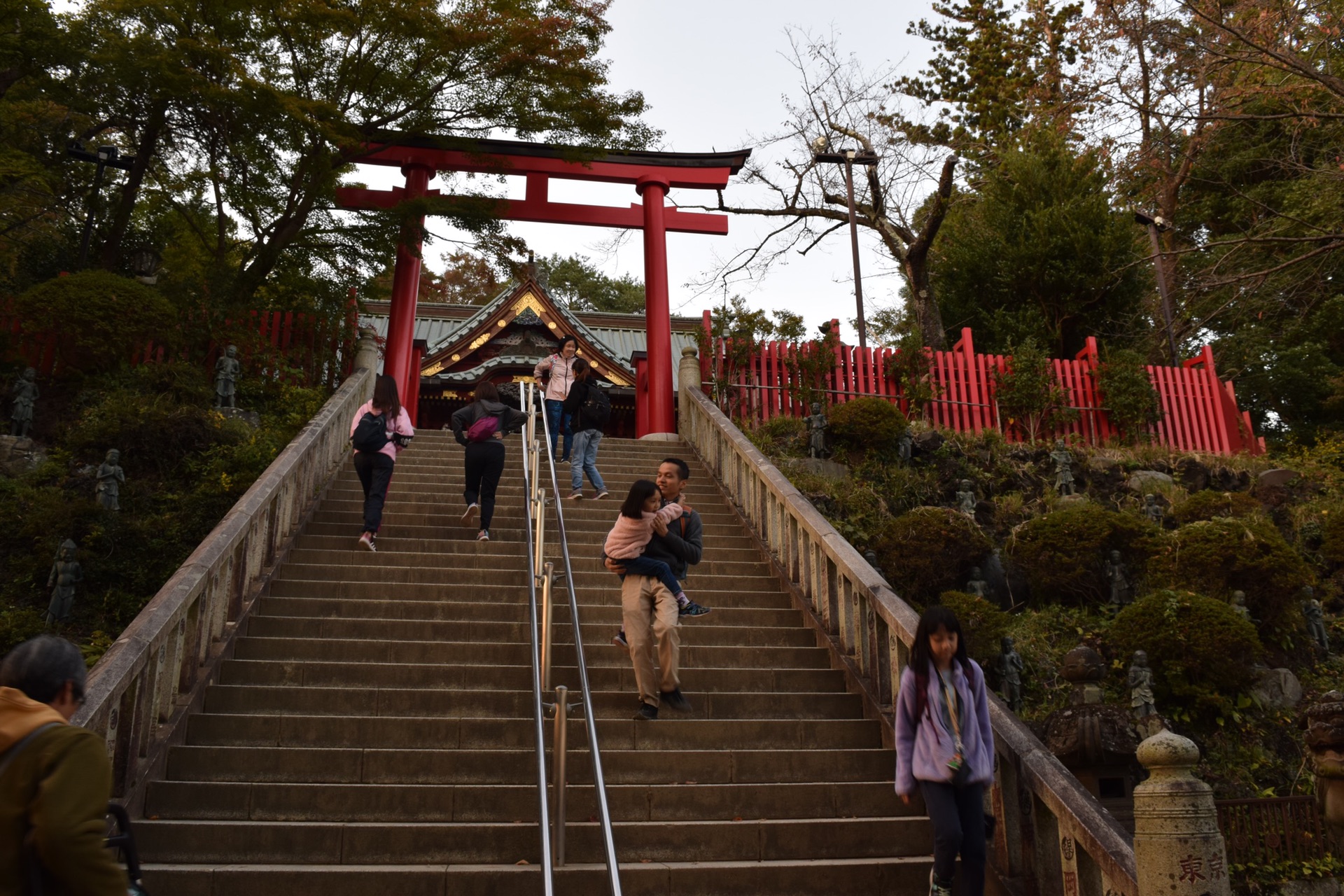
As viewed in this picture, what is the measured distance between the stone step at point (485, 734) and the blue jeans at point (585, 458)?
181 inches

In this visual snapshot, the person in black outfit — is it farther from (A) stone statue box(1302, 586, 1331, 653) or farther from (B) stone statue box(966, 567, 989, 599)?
(A) stone statue box(1302, 586, 1331, 653)

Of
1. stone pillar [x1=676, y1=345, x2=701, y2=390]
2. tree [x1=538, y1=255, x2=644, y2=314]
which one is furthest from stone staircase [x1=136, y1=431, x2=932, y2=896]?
tree [x1=538, y1=255, x2=644, y2=314]

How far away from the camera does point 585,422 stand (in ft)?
33.7

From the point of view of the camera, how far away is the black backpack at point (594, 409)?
402 inches

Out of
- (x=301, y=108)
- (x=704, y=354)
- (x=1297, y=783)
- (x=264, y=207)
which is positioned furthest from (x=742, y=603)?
(x=264, y=207)

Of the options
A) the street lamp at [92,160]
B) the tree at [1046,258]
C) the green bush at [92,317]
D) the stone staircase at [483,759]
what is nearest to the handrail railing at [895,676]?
the stone staircase at [483,759]

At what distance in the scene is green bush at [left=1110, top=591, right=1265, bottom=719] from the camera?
8352 mm

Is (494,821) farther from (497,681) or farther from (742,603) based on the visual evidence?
(742,603)

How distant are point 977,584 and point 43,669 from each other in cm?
828

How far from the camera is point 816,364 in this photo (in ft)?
47.9

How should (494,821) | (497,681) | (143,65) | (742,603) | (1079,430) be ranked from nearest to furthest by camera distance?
(494,821) < (497,681) < (742,603) < (143,65) < (1079,430)

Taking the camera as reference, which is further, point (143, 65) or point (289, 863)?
point (143, 65)

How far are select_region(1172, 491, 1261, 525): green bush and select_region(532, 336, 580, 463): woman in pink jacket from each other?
Result: 691 centimetres

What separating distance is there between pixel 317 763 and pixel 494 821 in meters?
1.04
